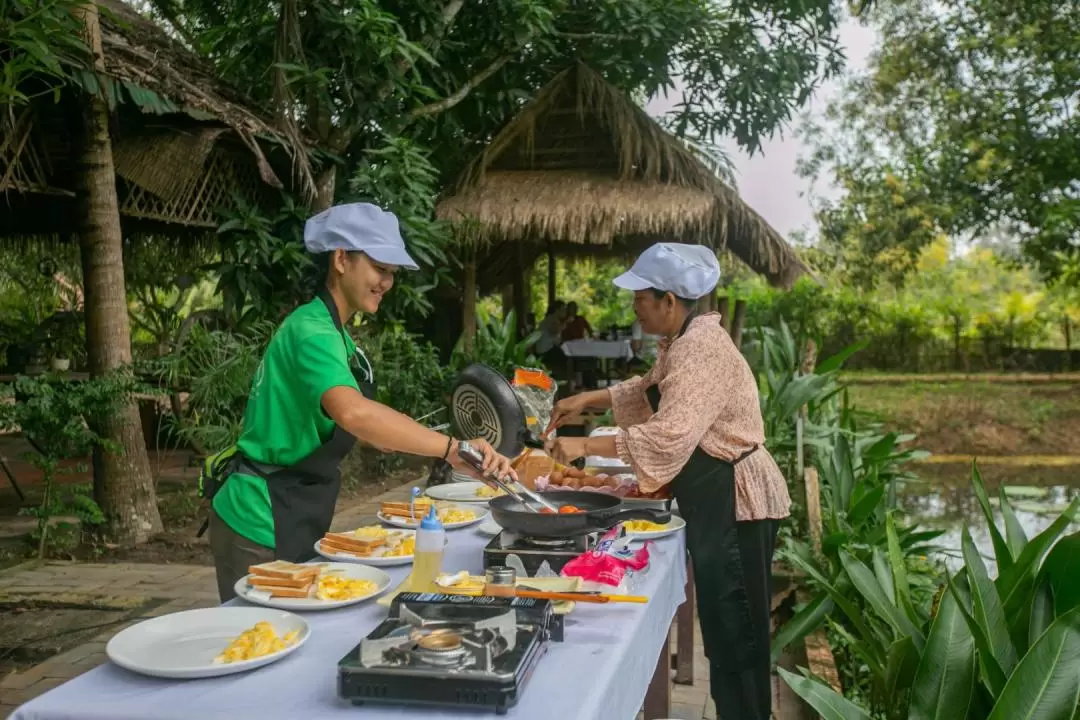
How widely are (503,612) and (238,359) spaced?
4.71 m

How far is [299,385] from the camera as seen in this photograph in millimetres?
2064

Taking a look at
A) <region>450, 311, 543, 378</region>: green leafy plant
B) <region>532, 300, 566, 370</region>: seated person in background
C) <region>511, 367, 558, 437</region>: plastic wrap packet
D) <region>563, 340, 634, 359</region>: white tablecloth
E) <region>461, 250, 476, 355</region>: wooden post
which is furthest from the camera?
<region>532, 300, 566, 370</region>: seated person in background

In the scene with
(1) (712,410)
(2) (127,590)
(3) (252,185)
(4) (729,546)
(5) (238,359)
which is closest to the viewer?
(1) (712,410)

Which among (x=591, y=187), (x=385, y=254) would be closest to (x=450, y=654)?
(x=385, y=254)

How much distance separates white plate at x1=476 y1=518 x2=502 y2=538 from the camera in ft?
7.84

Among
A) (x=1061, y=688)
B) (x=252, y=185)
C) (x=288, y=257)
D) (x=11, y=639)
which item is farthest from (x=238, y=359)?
(x=1061, y=688)

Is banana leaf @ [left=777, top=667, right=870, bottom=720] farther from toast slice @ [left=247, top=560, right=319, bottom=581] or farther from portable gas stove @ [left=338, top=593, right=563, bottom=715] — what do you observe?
toast slice @ [left=247, top=560, right=319, bottom=581]

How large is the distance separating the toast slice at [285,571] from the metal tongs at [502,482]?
41cm

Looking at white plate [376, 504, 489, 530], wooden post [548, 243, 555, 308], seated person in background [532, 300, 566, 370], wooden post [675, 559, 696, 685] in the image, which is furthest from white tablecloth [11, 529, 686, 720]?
wooden post [548, 243, 555, 308]

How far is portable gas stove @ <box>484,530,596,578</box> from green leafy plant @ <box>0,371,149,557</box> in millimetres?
3530

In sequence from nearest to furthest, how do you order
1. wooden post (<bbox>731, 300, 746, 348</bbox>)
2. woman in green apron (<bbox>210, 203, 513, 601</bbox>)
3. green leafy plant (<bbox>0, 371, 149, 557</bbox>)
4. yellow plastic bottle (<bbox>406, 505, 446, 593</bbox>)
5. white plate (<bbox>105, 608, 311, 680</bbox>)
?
white plate (<bbox>105, 608, 311, 680</bbox>)
yellow plastic bottle (<bbox>406, 505, 446, 593</bbox>)
woman in green apron (<bbox>210, 203, 513, 601</bbox>)
green leafy plant (<bbox>0, 371, 149, 557</bbox>)
wooden post (<bbox>731, 300, 746, 348</bbox>)

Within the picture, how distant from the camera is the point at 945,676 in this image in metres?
1.88

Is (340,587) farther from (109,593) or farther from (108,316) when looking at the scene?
(108,316)

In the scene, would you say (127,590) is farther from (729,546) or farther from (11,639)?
(729,546)
